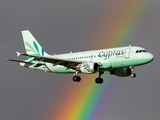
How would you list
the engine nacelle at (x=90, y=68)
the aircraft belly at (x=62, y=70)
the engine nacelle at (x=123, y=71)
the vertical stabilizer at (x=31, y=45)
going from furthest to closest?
1. the vertical stabilizer at (x=31, y=45)
2. the aircraft belly at (x=62, y=70)
3. the engine nacelle at (x=123, y=71)
4. the engine nacelle at (x=90, y=68)

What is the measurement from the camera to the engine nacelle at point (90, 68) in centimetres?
7072

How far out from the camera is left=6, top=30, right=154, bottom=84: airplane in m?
69.2

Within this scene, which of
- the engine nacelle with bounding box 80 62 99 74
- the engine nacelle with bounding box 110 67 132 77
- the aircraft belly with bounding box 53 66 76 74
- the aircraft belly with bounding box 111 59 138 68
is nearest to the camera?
the aircraft belly with bounding box 111 59 138 68

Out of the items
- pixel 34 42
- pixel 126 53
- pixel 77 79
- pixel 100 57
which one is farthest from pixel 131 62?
pixel 34 42

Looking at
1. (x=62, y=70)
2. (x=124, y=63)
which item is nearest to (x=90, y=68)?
(x=124, y=63)

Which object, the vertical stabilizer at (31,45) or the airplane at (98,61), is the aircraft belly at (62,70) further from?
the vertical stabilizer at (31,45)

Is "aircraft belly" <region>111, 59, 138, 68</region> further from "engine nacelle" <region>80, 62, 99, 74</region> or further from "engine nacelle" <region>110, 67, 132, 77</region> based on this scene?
"engine nacelle" <region>110, 67, 132, 77</region>

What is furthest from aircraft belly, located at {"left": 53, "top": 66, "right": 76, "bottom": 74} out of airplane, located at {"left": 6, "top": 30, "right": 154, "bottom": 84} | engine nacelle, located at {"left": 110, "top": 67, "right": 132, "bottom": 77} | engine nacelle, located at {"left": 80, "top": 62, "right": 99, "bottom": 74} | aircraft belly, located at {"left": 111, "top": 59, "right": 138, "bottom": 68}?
aircraft belly, located at {"left": 111, "top": 59, "right": 138, "bottom": 68}

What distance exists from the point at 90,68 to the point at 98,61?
2.43 metres

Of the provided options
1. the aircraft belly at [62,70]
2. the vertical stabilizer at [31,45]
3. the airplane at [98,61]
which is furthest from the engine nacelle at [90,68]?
the vertical stabilizer at [31,45]

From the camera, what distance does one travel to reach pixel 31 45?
3403 inches

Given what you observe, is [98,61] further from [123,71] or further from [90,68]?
[123,71]

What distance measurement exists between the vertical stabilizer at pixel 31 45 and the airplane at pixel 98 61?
Answer: 429cm

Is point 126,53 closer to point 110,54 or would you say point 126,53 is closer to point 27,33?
point 110,54
